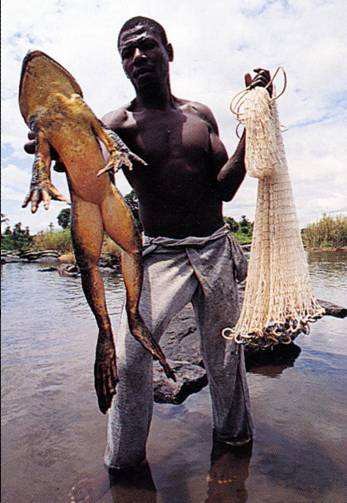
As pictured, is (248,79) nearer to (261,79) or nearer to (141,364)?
(261,79)

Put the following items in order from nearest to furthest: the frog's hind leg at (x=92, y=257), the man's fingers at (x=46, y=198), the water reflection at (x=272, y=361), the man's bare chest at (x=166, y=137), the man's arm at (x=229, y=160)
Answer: the man's fingers at (x=46, y=198), the frog's hind leg at (x=92, y=257), the man's arm at (x=229, y=160), the man's bare chest at (x=166, y=137), the water reflection at (x=272, y=361)

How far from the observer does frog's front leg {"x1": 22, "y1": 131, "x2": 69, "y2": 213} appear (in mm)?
1558

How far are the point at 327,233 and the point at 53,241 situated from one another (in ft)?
36.5

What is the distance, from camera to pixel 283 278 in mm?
2303

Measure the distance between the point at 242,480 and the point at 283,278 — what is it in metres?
1.13

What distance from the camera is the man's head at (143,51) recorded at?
2.37m

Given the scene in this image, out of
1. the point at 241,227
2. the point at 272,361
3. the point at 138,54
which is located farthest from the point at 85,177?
the point at 241,227

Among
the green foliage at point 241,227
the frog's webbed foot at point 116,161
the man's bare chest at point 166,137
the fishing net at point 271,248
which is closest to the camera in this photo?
the frog's webbed foot at point 116,161

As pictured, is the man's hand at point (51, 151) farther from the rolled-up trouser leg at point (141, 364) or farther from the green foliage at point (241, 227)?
the green foliage at point (241, 227)

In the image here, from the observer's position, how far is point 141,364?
237 cm

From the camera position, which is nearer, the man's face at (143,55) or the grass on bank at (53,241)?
the man's face at (143,55)

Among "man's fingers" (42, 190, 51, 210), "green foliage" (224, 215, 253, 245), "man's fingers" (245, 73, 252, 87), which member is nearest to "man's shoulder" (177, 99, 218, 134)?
"man's fingers" (245, 73, 252, 87)

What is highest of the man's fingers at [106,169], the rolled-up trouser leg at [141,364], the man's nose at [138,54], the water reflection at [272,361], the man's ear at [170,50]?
the man's ear at [170,50]

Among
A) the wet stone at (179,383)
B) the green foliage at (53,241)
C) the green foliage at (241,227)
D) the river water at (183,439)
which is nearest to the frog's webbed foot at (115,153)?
the river water at (183,439)
